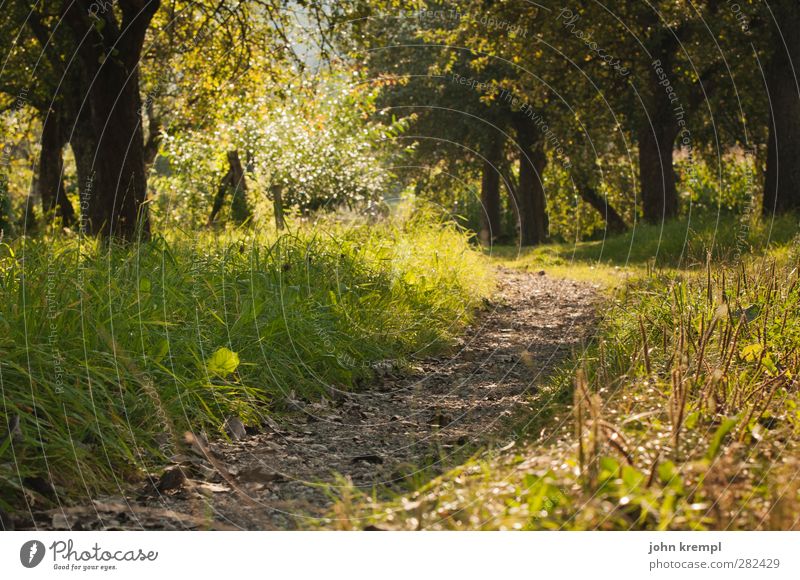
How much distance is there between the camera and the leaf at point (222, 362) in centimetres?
509

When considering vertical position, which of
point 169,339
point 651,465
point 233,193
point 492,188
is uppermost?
point 492,188

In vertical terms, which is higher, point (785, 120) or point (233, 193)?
point (785, 120)

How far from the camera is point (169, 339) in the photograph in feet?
17.4

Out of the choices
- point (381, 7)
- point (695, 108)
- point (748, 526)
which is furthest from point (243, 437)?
point (695, 108)

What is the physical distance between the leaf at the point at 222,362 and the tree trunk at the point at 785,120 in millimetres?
9839

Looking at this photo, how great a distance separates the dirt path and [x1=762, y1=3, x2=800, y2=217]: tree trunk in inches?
255

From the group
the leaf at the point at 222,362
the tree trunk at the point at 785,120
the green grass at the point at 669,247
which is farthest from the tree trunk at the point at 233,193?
the leaf at the point at 222,362

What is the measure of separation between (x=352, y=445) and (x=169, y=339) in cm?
133

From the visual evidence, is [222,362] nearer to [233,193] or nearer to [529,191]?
[233,193]

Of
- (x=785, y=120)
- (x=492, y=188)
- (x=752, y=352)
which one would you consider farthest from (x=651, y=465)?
(x=492, y=188)

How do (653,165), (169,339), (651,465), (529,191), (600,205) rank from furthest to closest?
1. (600,205)
2. (529,191)
3. (653,165)
4. (169,339)
5. (651,465)

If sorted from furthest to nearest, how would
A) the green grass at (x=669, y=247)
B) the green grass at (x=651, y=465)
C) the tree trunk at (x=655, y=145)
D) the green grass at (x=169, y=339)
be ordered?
the tree trunk at (x=655, y=145), the green grass at (x=669, y=247), the green grass at (x=169, y=339), the green grass at (x=651, y=465)

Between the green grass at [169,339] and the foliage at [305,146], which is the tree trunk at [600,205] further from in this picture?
the green grass at [169,339]
